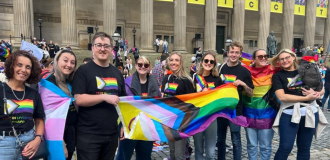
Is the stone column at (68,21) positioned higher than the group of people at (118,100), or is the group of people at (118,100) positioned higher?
the stone column at (68,21)

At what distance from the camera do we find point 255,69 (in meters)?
4.45

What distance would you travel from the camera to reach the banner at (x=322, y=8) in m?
32.6

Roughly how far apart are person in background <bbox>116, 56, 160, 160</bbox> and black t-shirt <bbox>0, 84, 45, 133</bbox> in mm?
1374

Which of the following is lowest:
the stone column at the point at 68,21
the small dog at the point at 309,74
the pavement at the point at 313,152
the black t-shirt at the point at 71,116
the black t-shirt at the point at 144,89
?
the pavement at the point at 313,152

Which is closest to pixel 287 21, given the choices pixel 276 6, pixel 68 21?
pixel 276 6

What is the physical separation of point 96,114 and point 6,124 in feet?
3.10

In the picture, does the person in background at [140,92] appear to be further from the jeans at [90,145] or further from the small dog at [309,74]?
the small dog at [309,74]

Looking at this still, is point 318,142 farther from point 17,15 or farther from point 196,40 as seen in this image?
point 196,40

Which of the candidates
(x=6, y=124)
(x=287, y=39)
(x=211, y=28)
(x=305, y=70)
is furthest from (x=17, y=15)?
(x=287, y=39)

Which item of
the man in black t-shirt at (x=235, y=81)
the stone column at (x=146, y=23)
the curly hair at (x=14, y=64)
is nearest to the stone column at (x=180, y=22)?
the stone column at (x=146, y=23)

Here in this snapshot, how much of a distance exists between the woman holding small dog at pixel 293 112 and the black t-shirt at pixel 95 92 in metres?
2.63

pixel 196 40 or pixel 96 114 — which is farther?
pixel 196 40

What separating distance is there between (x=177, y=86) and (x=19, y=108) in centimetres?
232

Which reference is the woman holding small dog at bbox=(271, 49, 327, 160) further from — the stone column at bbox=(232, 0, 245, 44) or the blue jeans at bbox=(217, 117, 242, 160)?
the stone column at bbox=(232, 0, 245, 44)
